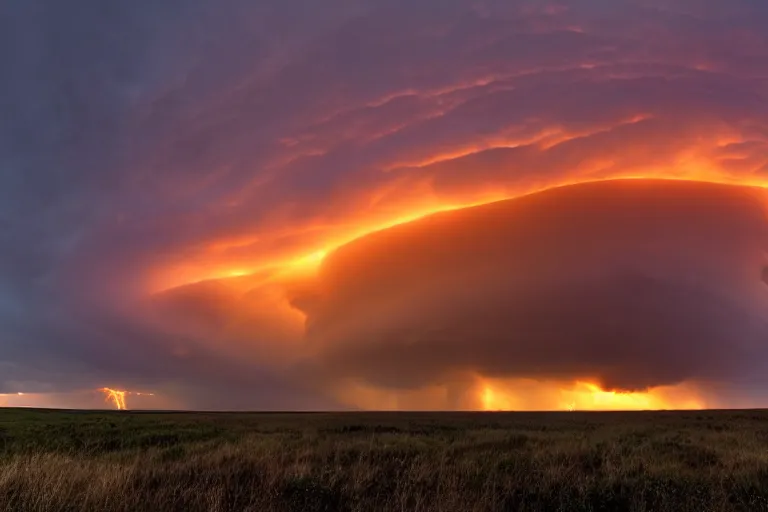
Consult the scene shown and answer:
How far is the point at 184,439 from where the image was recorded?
1070 inches

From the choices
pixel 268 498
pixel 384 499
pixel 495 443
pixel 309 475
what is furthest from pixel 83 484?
pixel 495 443

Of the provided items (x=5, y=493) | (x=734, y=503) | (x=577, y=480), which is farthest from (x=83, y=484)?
(x=734, y=503)

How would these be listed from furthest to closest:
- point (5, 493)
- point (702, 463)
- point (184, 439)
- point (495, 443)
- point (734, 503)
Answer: point (184, 439)
point (495, 443)
point (702, 463)
point (734, 503)
point (5, 493)

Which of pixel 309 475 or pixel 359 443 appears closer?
pixel 309 475

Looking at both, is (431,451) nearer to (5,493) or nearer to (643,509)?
(643,509)

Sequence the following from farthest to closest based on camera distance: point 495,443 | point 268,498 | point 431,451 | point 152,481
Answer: point 495,443 → point 431,451 → point 152,481 → point 268,498

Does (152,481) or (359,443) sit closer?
(152,481)

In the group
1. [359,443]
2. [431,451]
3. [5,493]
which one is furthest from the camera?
[359,443]

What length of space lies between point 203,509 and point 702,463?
44.1 feet

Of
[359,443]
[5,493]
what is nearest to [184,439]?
[359,443]

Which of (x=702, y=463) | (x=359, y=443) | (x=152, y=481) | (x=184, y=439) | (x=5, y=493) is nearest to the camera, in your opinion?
(x=5, y=493)

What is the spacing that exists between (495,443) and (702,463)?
23.0ft

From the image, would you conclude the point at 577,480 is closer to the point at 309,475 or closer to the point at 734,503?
the point at 734,503

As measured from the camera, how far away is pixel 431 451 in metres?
16.5
